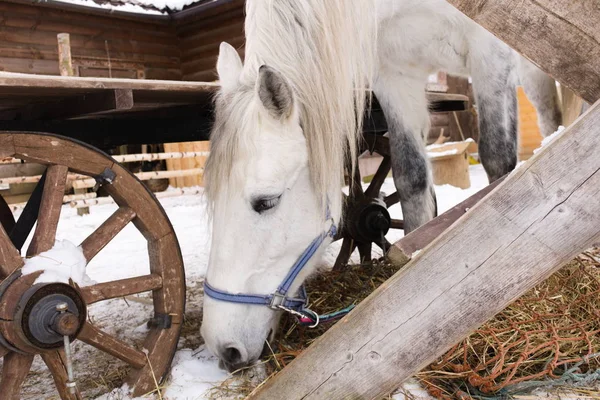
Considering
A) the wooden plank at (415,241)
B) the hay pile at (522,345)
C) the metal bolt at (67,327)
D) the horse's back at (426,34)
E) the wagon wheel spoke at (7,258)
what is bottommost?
the hay pile at (522,345)

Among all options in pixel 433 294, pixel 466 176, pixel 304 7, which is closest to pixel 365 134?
pixel 304 7

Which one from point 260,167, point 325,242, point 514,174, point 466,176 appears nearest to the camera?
point 514,174

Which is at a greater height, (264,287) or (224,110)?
(224,110)

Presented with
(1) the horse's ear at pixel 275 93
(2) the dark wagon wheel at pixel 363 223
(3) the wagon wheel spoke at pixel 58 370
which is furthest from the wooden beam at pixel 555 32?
(2) the dark wagon wheel at pixel 363 223

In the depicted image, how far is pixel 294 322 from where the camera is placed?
6.95ft

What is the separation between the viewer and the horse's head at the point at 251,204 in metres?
1.65

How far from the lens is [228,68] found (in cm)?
194

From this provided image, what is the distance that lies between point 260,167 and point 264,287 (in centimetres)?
42

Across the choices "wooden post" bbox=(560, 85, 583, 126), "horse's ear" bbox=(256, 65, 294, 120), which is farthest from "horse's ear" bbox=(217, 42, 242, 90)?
"wooden post" bbox=(560, 85, 583, 126)

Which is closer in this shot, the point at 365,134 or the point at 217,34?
the point at 365,134

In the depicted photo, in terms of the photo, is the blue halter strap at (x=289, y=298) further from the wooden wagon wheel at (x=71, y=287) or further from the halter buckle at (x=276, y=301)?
the wooden wagon wheel at (x=71, y=287)

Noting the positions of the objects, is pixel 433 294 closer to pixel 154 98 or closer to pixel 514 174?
pixel 514 174

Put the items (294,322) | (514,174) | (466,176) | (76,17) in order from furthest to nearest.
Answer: (76,17) < (466,176) < (294,322) < (514,174)

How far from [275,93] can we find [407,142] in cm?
121
